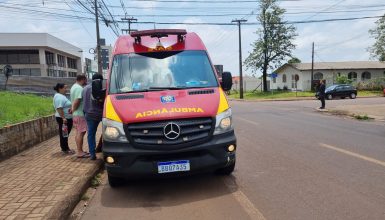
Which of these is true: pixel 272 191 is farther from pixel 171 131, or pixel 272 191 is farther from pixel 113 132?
pixel 113 132

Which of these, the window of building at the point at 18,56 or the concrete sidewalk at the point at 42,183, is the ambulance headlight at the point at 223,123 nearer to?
the concrete sidewalk at the point at 42,183

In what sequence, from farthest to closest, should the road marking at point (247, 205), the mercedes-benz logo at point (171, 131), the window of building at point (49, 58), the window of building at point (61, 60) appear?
1. the window of building at point (61, 60)
2. the window of building at point (49, 58)
3. the mercedes-benz logo at point (171, 131)
4. the road marking at point (247, 205)

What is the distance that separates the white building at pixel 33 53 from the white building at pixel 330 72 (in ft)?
113

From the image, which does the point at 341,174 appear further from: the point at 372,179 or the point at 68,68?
the point at 68,68

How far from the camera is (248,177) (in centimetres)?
706

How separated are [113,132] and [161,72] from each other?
1569 mm

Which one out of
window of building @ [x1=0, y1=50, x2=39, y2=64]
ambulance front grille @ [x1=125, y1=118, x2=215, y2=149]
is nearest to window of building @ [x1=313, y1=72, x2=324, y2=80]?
window of building @ [x1=0, y1=50, x2=39, y2=64]

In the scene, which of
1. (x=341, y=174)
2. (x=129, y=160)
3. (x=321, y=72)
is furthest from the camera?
(x=321, y=72)

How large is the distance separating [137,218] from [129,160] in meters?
0.92

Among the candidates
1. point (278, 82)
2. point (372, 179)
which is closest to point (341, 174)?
point (372, 179)

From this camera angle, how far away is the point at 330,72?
2461 inches

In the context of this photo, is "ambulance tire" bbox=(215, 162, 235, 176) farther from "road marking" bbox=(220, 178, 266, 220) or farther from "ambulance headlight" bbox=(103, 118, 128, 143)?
"ambulance headlight" bbox=(103, 118, 128, 143)

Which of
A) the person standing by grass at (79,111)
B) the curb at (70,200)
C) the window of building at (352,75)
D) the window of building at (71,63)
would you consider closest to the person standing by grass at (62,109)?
the person standing by grass at (79,111)

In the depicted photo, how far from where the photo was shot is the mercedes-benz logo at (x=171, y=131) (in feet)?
19.0
